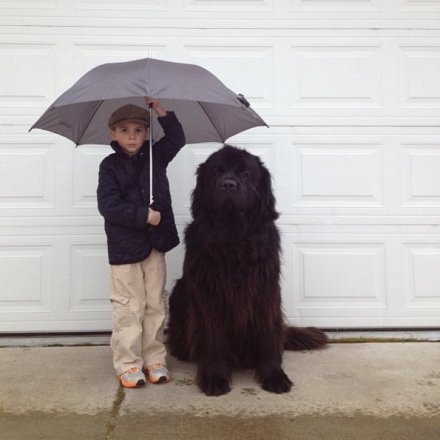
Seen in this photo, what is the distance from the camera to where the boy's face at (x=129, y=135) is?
8.77 ft

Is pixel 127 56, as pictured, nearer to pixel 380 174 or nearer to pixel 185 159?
pixel 185 159

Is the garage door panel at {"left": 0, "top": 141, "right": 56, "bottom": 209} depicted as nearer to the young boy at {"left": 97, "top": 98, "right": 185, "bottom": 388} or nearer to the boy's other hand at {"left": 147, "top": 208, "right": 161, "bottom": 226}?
the young boy at {"left": 97, "top": 98, "right": 185, "bottom": 388}

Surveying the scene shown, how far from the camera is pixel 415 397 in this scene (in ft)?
8.02

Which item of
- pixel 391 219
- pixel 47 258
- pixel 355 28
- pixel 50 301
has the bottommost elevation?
pixel 50 301

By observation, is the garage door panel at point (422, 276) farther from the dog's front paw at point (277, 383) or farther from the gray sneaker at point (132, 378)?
the gray sneaker at point (132, 378)

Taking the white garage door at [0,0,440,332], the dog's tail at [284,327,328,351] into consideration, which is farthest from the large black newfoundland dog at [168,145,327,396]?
the white garage door at [0,0,440,332]

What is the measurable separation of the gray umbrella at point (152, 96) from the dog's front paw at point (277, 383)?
1.60 meters

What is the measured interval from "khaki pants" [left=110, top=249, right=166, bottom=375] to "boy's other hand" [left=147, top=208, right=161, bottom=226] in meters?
0.30

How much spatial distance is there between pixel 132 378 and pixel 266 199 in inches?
56.0

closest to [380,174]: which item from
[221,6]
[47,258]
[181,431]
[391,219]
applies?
[391,219]

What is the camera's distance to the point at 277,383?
2.52m

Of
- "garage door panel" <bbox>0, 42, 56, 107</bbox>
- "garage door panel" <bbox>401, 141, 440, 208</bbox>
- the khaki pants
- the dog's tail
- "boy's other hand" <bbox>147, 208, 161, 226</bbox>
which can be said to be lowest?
the dog's tail

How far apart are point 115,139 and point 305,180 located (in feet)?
5.81

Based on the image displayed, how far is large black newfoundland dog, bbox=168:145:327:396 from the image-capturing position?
2.59 metres
